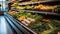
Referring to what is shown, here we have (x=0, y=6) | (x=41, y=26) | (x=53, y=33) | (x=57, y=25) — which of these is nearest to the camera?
(x=53, y=33)

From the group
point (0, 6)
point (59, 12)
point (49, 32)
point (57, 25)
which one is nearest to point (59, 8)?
point (59, 12)

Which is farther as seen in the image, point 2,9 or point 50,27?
point 2,9

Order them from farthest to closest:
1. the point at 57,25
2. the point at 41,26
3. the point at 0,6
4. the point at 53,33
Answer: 1. the point at 0,6
2. the point at 41,26
3. the point at 57,25
4. the point at 53,33

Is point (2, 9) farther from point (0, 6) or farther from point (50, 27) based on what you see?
point (50, 27)

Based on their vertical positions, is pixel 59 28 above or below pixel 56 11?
below

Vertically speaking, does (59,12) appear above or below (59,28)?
above

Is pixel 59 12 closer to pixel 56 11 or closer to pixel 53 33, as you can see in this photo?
pixel 56 11

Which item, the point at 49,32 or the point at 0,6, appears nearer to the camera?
the point at 49,32

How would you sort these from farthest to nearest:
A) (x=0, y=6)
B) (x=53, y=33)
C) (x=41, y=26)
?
(x=0, y=6) < (x=41, y=26) < (x=53, y=33)

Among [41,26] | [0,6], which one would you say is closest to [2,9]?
[0,6]
